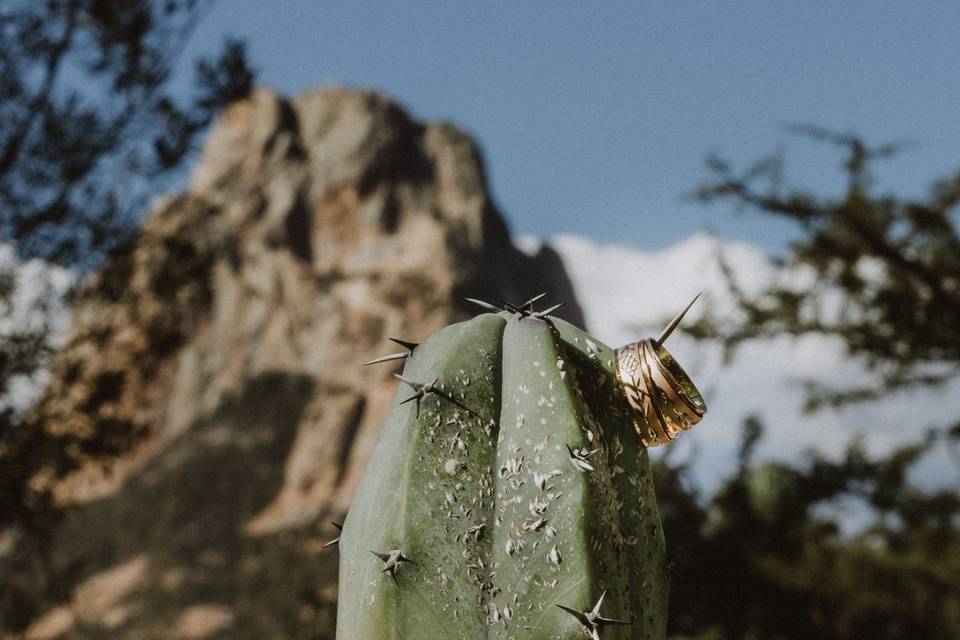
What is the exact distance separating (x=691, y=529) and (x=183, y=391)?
631 inches

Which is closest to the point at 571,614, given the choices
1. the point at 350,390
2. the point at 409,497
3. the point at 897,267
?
the point at 409,497

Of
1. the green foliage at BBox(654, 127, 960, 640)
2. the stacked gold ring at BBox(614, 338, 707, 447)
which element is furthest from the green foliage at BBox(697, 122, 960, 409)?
the stacked gold ring at BBox(614, 338, 707, 447)

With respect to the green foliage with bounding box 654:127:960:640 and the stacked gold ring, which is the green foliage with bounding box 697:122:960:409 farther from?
the stacked gold ring

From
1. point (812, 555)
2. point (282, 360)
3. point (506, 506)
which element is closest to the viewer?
point (506, 506)

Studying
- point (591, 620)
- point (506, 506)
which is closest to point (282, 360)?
point (506, 506)

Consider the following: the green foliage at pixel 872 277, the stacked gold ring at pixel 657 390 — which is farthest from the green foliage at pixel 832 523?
the stacked gold ring at pixel 657 390

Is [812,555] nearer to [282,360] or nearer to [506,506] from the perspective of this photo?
[506,506]

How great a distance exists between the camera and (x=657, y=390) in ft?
4.19

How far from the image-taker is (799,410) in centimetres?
727

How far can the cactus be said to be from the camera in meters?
1.17

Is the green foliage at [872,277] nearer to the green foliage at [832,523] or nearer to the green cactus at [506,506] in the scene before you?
the green foliage at [832,523]

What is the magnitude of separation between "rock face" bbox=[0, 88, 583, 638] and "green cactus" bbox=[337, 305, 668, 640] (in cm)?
999

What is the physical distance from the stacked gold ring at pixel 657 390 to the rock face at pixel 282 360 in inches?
393

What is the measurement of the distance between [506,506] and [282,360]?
1823cm
